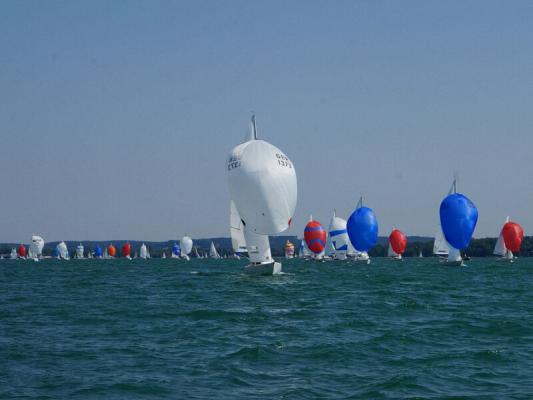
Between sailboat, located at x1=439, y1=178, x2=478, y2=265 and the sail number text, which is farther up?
the sail number text

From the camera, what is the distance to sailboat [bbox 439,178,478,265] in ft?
239

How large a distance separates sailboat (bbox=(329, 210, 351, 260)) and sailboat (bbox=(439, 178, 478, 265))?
31.6 metres

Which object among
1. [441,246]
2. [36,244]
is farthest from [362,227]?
[36,244]

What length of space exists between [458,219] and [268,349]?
194 ft

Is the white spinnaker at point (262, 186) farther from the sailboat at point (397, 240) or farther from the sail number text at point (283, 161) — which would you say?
the sailboat at point (397, 240)

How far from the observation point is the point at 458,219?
239 ft

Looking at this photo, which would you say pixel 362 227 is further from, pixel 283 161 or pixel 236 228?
pixel 283 161

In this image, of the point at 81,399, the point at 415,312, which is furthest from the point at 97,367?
the point at 415,312

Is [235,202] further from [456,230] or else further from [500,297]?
[456,230]

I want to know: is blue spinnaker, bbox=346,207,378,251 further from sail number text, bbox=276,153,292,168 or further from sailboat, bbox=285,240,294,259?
sailboat, bbox=285,240,294,259

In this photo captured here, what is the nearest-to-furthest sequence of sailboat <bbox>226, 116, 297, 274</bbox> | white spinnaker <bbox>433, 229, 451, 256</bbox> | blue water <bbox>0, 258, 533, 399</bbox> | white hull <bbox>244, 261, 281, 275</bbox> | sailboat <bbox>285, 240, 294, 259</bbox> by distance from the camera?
blue water <bbox>0, 258, 533, 399</bbox> → sailboat <bbox>226, 116, 297, 274</bbox> → white hull <bbox>244, 261, 281, 275</bbox> → white spinnaker <bbox>433, 229, 451, 256</bbox> → sailboat <bbox>285, 240, 294, 259</bbox>

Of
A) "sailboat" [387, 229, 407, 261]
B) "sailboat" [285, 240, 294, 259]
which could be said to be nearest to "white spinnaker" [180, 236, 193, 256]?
"sailboat" [285, 240, 294, 259]

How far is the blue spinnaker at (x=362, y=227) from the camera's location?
89.8 metres

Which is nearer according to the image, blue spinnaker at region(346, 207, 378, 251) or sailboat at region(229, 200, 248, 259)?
sailboat at region(229, 200, 248, 259)
